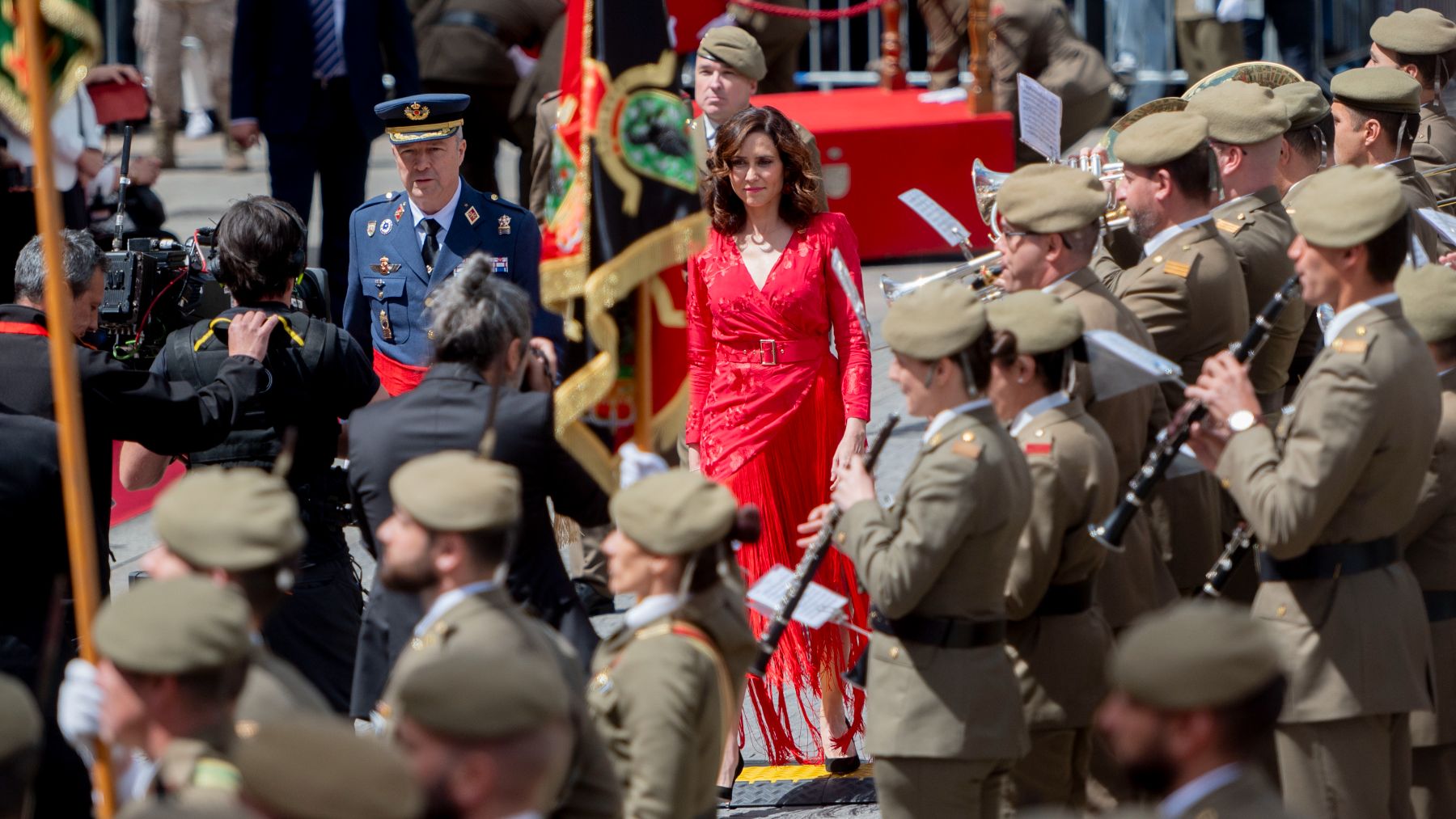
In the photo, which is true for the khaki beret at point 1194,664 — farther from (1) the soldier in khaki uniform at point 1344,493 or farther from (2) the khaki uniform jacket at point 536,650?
(1) the soldier in khaki uniform at point 1344,493

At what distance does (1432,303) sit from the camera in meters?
4.79

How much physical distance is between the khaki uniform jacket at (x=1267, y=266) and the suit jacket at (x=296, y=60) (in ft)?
16.1

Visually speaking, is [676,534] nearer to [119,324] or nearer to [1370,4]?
[119,324]

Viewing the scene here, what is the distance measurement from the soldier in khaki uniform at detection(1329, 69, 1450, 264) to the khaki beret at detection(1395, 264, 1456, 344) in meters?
1.46

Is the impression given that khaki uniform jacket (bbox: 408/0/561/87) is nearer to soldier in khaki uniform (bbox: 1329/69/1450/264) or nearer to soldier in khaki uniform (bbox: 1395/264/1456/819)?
soldier in khaki uniform (bbox: 1329/69/1450/264)

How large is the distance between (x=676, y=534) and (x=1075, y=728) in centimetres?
139

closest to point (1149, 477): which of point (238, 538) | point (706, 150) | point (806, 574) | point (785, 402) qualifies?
point (806, 574)

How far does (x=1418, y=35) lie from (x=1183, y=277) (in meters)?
2.42

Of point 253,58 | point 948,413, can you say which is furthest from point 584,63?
point 253,58

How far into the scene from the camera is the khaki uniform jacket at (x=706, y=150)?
6.33 metres

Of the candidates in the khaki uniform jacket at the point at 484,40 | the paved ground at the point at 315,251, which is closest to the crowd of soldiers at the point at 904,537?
the paved ground at the point at 315,251

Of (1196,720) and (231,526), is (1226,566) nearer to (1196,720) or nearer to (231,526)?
(1196,720)

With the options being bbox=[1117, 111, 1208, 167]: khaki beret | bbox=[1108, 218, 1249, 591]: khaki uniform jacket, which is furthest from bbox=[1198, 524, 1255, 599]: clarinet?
bbox=[1117, 111, 1208, 167]: khaki beret

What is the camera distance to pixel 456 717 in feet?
9.61
